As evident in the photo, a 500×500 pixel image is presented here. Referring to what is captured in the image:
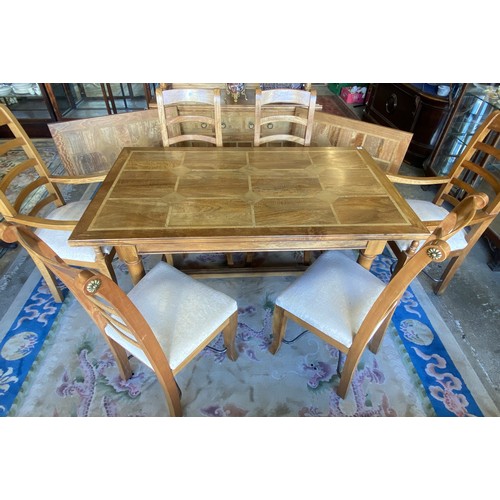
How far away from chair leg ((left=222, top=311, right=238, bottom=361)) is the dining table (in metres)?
0.31

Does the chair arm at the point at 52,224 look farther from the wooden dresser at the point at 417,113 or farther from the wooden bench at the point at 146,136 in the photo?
the wooden dresser at the point at 417,113

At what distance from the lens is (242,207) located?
133 cm

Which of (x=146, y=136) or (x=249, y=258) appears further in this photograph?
(x=146, y=136)

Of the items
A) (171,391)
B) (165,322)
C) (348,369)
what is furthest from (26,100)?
(348,369)

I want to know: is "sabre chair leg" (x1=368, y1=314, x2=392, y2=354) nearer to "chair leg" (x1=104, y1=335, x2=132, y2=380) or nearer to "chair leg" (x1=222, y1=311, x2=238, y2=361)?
"chair leg" (x1=222, y1=311, x2=238, y2=361)

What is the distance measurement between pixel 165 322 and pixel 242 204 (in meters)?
0.59

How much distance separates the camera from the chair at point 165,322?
99 centimetres

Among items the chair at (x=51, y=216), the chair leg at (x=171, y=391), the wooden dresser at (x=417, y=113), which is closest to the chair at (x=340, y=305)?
the chair leg at (x=171, y=391)

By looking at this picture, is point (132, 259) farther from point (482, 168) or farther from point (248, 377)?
point (482, 168)

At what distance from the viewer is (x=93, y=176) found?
67.0 inches

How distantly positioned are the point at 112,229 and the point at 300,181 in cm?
89

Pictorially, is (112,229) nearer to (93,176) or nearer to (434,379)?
(93,176)

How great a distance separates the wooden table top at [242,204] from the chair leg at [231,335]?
326mm

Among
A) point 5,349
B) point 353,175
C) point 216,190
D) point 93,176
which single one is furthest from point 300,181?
point 5,349
